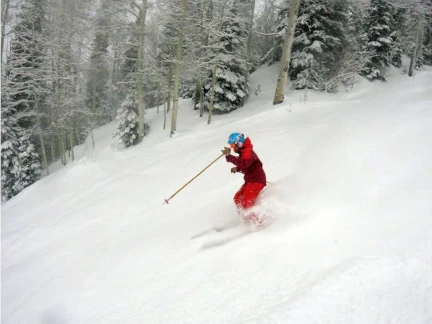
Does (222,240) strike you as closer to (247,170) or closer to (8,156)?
(247,170)

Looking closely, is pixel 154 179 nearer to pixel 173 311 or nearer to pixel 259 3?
pixel 173 311

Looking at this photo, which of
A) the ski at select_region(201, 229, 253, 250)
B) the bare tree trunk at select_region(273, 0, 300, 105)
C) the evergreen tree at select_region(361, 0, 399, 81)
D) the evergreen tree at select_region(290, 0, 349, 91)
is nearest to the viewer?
the ski at select_region(201, 229, 253, 250)

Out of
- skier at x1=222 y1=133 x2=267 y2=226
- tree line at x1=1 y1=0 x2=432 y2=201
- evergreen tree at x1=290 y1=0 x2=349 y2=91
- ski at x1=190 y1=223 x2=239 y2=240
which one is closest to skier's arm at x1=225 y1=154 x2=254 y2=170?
skier at x1=222 y1=133 x2=267 y2=226

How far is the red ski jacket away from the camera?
17.4 feet

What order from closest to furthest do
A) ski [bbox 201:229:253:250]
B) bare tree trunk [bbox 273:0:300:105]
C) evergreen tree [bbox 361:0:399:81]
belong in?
ski [bbox 201:229:253:250], bare tree trunk [bbox 273:0:300:105], evergreen tree [bbox 361:0:399:81]

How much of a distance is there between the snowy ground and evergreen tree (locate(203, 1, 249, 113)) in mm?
10713

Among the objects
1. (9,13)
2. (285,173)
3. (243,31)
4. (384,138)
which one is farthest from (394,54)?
(9,13)

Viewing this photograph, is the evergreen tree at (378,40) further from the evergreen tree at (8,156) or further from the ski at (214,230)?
the evergreen tree at (8,156)

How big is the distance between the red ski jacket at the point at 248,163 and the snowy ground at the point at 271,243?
497 mm

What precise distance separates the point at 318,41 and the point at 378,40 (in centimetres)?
611

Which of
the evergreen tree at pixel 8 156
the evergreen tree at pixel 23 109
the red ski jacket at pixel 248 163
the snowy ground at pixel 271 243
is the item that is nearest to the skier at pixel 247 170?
the red ski jacket at pixel 248 163

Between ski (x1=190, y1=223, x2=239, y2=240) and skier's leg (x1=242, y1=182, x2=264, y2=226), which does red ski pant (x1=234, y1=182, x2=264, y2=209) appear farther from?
ski (x1=190, y1=223, x2=239, y2=240)

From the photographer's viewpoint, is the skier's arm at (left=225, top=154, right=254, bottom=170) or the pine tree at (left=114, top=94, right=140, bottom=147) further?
the pine tree at (left=114, top=94, right=140, bottom=147)

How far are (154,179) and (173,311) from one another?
21.4 ft
